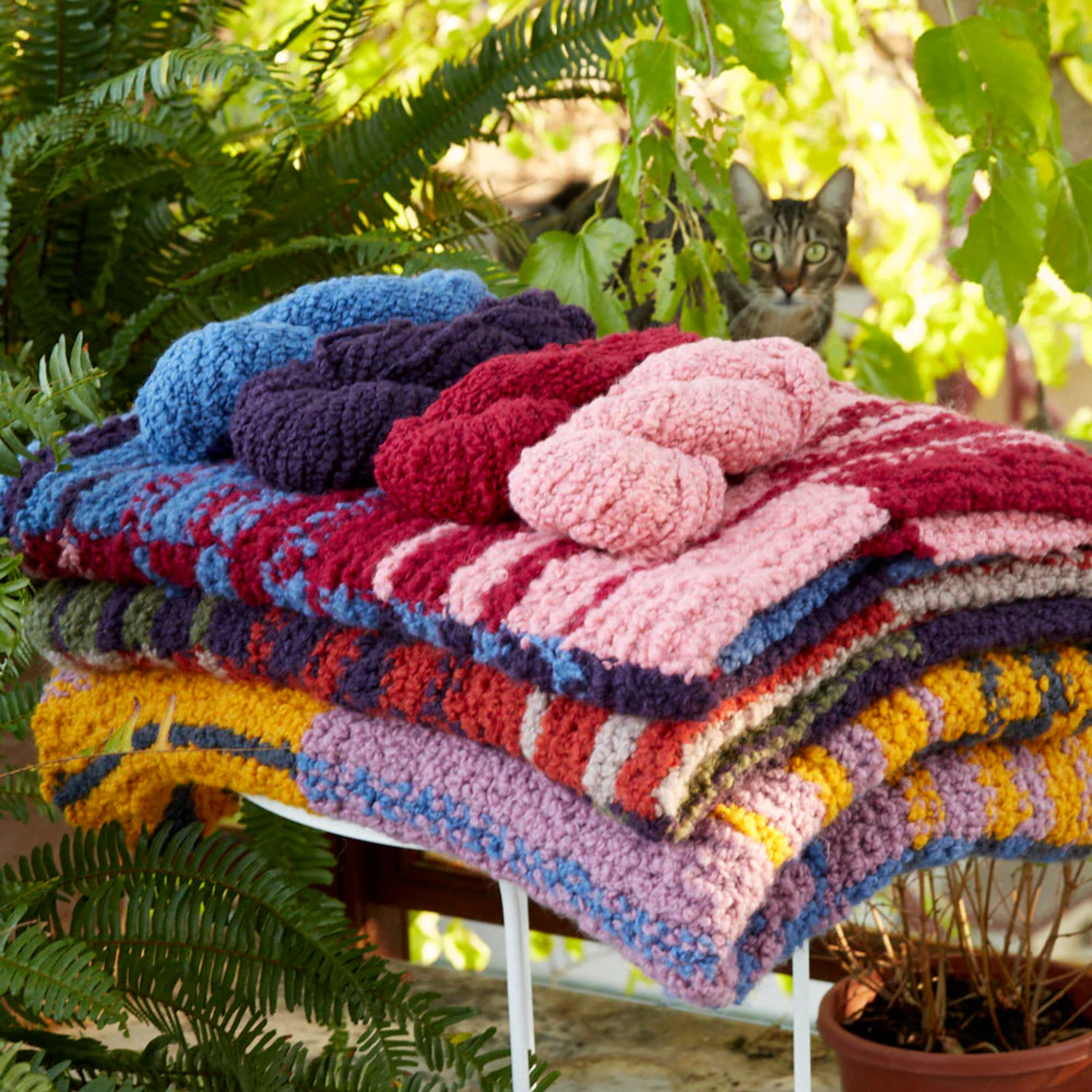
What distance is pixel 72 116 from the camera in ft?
2.81

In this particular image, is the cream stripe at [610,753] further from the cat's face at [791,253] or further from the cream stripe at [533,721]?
the cat's face at [791,253]

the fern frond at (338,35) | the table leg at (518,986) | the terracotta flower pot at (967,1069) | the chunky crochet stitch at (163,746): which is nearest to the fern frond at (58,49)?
the fern frond at (338,35)

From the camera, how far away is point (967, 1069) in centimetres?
81

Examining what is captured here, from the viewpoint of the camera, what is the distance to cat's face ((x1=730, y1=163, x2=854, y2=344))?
101cm

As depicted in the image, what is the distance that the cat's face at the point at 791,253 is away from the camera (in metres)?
1.01

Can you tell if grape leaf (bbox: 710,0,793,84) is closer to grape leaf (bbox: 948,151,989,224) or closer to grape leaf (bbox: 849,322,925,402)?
grape leaf (bbox: 948,151,989,224)

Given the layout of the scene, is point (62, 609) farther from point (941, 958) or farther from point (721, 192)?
point (941, 958)

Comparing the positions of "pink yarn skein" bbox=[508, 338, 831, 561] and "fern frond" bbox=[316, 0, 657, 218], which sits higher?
"fern frond" bbox=[316, 0, 657, 218]

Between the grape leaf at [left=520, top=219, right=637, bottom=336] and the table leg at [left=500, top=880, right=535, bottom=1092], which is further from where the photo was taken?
the grape leaf at [left=520, top=219, right=637, bottom=336]

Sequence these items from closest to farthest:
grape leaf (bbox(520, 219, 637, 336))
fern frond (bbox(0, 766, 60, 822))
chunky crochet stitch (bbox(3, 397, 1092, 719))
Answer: chunky crochet stitch (bbox(3, 397, 1092, 719)) → fern frond (bbox(0, 766, 60, 822)) → grape leaf (bbox(520, 219, 637, 336))

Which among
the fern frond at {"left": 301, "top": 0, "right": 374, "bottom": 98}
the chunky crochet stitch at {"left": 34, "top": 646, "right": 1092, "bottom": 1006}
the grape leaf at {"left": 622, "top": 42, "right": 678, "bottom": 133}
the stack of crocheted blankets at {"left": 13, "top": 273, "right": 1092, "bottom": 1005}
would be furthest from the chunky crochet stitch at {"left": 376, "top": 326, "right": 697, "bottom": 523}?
the fern frond at {"left": 301, "top": 0, "right": 374, "bottom": 98}

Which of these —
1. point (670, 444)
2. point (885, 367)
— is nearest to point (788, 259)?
point (885, 367)

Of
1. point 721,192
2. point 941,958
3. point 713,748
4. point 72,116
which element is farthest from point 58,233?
point 941,958

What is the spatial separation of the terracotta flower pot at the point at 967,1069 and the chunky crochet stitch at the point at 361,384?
21.2 inches
